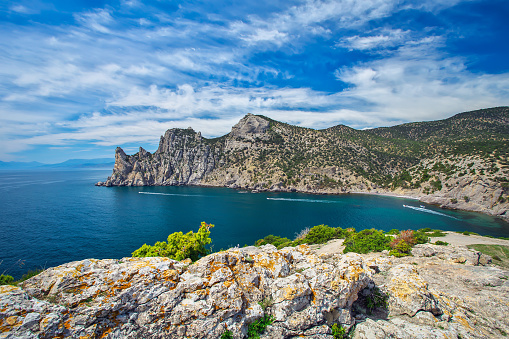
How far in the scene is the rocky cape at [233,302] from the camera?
6.08 meters

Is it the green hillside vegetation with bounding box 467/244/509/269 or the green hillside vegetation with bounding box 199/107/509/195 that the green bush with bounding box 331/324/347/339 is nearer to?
the green hillside vegetation with bounding box 467/244/509/269

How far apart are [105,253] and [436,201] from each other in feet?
366

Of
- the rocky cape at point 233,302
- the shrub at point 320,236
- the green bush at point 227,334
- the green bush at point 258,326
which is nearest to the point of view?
the rocky cape at point 233,302

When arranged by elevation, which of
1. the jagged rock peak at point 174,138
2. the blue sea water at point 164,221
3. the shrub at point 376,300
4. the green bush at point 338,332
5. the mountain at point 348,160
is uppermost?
the jagged rock peak at point 174,138

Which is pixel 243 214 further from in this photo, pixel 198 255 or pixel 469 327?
pixel 469 327

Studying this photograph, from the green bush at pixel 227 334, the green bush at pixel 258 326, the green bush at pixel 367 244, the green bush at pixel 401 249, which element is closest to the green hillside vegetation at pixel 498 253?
the green bush at pixel 401 249

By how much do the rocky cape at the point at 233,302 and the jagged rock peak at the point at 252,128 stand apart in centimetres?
15799

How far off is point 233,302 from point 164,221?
63.2 m

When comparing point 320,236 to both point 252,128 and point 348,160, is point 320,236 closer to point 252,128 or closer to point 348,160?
point 348,160

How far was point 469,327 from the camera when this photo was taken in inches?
325

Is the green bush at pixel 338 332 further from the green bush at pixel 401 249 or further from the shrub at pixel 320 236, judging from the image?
the shrub at pixel 320 236

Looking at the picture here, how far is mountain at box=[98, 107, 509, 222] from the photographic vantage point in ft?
274

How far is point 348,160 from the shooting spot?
129m

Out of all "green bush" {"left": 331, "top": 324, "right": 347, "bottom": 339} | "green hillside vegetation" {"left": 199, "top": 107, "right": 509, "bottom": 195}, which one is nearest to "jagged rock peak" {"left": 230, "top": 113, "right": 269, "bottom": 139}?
"green hillside vegetation" {"left": 199, "top": 107, "right": 509, "bottom": 195}
